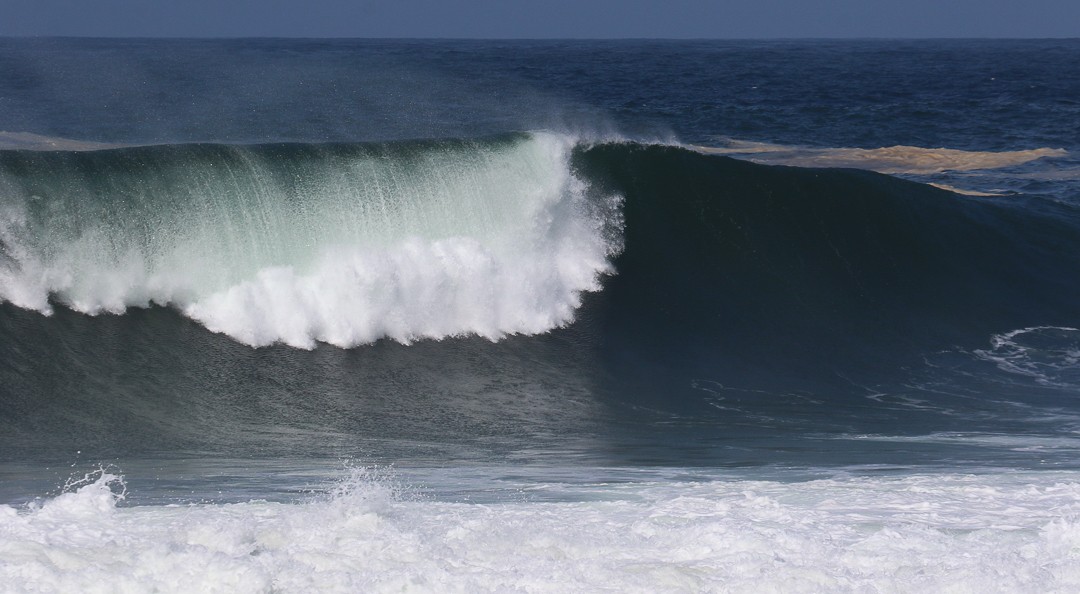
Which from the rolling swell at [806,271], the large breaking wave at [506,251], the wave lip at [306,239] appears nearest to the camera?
the wave lip at [306,239]

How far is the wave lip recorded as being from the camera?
1004 centimetres

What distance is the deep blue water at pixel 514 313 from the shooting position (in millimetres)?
7891

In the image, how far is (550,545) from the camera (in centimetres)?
499

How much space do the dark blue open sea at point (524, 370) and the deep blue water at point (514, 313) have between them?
38 millimetres

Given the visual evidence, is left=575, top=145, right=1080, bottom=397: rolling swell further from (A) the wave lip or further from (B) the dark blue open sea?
(A) the wave lip

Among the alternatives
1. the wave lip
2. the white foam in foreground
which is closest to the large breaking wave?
the wave lip

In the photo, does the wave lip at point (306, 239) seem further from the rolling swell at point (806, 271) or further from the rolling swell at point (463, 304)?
the rolling swell at point (806, 271)

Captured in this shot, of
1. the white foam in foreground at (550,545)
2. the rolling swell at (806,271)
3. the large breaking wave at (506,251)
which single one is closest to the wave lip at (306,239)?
the large breaking wave at (506,251)

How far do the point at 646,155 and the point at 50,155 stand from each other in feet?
21.4

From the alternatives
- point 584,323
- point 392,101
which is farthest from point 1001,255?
point 392,101

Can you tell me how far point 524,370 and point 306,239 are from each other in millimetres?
2374

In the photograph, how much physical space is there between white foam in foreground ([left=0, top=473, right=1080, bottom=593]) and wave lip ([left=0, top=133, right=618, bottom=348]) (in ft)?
15.1

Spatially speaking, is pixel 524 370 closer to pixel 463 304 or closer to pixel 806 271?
pixel 463 304

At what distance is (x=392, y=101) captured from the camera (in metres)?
26.4
